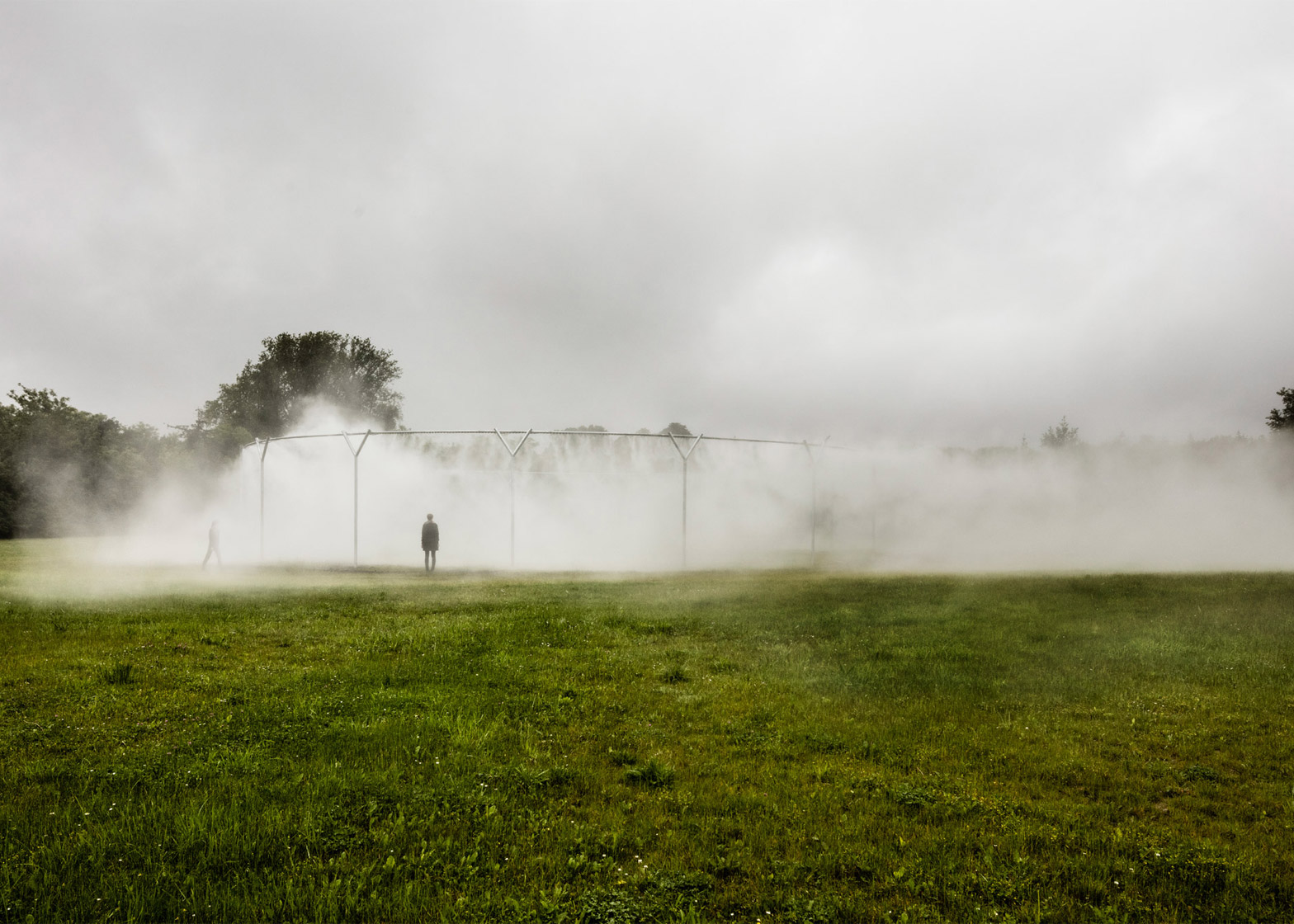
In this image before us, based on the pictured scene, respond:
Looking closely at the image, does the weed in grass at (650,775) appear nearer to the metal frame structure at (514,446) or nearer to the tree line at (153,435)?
the metal frame structure at (514,446)

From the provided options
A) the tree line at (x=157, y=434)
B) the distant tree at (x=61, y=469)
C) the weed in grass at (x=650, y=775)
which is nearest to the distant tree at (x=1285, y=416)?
the tree line at (x=157, y=434)

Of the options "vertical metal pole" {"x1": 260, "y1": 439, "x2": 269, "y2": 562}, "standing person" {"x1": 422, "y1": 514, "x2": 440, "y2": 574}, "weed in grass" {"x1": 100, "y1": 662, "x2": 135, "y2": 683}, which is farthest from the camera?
"vertical metal pole" {"x1": 260, "y1": 439, "x2": 269, "y2": 562}

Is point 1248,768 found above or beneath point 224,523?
beneath

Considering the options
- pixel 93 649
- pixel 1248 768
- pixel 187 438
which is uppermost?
pixel 187 438

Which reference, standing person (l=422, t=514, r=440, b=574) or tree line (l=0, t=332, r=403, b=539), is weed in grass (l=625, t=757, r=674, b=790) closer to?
standing person (l=422, t=514, r=440, b=574)

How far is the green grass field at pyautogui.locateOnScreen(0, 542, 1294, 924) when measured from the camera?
423 centimetres

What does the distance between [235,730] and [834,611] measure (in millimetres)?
10576

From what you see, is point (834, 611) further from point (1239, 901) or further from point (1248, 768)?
point (1239, 901)

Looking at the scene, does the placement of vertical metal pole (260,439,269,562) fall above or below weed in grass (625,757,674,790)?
above

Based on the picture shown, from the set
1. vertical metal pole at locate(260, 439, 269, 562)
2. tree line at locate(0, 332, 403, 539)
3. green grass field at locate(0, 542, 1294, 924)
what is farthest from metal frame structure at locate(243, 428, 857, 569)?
tree line at locate(0, 332, 403, 539)

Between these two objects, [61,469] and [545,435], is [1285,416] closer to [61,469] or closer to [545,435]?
[545,435]

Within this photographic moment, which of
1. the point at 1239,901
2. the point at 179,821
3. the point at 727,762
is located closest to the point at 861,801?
the point at 727,762

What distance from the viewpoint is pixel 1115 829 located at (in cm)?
511

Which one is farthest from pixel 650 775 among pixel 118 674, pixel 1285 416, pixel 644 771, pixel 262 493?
pixel 1285 416
